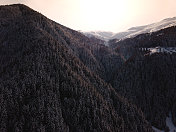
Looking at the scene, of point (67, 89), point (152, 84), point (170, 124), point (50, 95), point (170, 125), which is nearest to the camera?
point (50, 95)

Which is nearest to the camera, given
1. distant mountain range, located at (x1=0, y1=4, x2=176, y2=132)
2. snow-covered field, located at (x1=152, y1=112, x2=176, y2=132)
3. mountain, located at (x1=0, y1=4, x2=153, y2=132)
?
mountain, located at (x1=0, y1=4, x2=153, y2=132)

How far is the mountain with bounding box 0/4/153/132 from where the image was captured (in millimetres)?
60656

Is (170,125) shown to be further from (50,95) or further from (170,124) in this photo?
(50,95)

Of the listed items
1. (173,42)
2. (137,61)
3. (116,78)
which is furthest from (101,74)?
(173,42)

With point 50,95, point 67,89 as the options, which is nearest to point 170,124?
point 67,89

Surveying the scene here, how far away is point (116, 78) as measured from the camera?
129750 millimetres

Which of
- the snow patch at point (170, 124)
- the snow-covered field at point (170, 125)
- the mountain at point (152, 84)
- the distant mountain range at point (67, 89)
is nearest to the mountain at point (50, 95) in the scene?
the distant mountain range at point (67, 89)

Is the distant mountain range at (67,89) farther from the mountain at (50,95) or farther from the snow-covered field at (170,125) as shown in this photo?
the snow-covered field at (170,125)

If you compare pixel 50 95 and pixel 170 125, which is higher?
pixel 50 95

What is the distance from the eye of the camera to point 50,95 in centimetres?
6956

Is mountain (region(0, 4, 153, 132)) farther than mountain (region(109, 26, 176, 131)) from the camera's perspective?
No

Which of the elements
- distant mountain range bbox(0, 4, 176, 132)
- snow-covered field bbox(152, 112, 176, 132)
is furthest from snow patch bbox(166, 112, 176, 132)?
distant mountain range bbox(0, 4, 176, 132)

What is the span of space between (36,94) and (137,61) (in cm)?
9424

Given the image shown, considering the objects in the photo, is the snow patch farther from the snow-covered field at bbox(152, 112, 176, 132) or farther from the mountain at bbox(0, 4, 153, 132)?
the mountain at bbox(0, 4, 153, 132)
